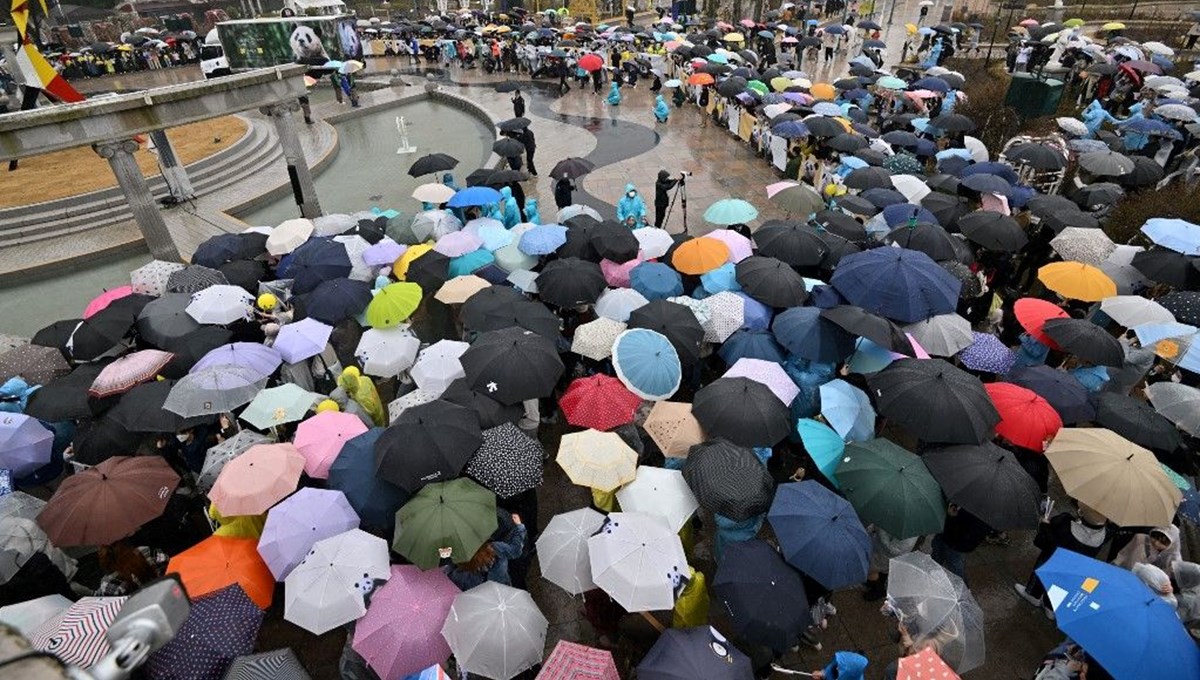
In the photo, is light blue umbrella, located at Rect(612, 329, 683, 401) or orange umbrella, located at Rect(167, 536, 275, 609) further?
light blue umbrella, located at Rect(612, 329, 683, 401)

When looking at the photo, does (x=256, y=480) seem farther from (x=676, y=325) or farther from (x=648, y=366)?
(x=676, y=325)

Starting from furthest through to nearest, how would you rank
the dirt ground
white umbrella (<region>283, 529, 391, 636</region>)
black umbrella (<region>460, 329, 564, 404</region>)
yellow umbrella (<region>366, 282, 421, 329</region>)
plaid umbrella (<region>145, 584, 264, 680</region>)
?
the dirt ground < yellow umbrella (<region>366, 282, 421, 329</region>) < black umbrella (<region>460, 329, 564, 404</region>) < white umbrella (<region>283, 529, 391, 636</region>) < plaid umbrella (<region>145, 584, 264, 680</region>)

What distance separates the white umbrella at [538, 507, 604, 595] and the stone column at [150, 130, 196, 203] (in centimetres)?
1651

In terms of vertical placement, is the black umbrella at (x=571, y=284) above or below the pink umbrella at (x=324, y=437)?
above

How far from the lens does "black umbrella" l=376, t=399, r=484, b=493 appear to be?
5.19m

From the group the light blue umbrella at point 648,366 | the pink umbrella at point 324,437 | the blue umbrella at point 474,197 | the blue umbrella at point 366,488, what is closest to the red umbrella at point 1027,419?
the light blue umbrella at point 648,366

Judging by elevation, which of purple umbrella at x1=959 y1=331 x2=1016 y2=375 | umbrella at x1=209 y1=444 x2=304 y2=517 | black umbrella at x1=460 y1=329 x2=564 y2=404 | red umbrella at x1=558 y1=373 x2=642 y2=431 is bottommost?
purple umbrella at x1=959 y1=331 x2=1016 y2=375

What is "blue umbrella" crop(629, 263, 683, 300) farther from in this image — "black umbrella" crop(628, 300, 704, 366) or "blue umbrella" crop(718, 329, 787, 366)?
"blue umbrella" crop(718, 329, 787, 366)

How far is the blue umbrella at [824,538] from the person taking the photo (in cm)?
446

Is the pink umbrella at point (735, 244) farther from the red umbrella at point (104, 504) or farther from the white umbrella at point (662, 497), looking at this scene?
the red umbrella at point (104, 504)

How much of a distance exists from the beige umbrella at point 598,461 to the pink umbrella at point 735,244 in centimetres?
420

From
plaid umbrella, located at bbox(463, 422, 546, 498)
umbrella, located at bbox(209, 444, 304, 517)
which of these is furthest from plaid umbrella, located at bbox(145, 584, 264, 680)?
plaid umbrella, located at bbox(463, 422, 546, 498)

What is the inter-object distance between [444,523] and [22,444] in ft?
16.3

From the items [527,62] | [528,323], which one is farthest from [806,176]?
[527,62]
